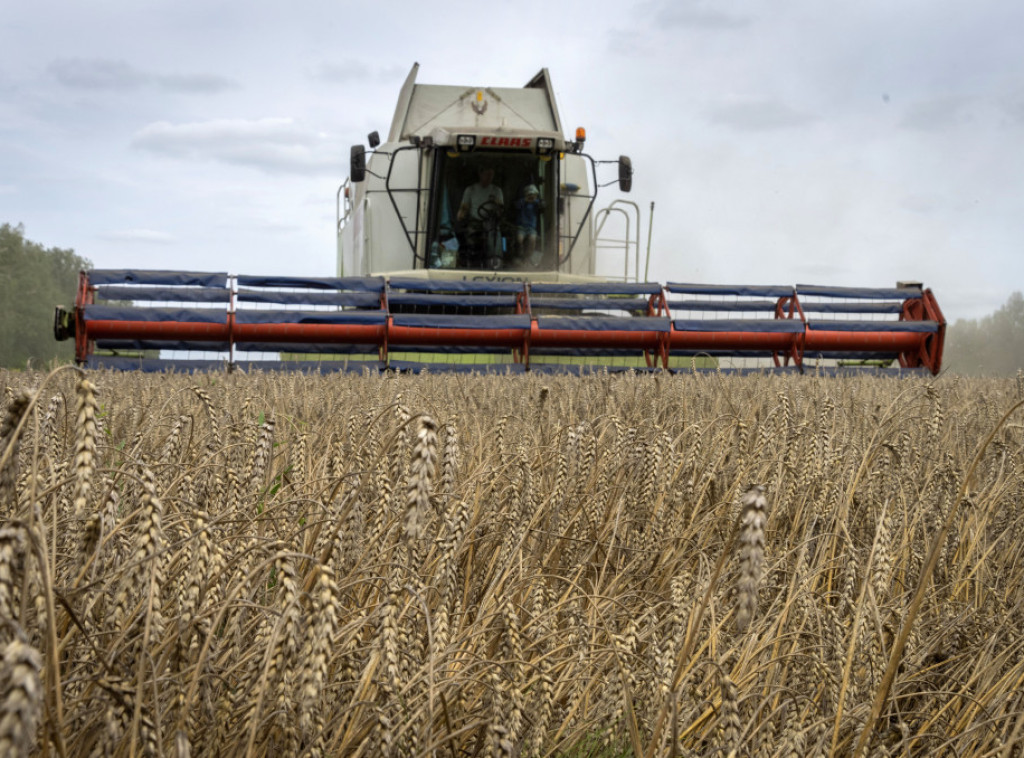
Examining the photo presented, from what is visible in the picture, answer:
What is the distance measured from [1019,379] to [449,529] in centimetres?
382

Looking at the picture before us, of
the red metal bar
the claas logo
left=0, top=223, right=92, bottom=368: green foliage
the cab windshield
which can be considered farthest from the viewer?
left=0, top=223, right=92, bottom=368: green foliage

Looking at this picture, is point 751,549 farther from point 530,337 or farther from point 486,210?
point 486,210

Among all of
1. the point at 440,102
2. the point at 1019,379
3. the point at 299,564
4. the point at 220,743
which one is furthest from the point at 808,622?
the point at 440,102

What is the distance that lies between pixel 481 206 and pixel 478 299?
2.24 meters

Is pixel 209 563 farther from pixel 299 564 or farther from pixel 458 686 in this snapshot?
pixel 299 564

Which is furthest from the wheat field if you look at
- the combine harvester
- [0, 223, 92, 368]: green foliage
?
[0, 223, 92, 368]: green foliage

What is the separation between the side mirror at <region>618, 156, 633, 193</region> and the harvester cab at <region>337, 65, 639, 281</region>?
12 millimetres

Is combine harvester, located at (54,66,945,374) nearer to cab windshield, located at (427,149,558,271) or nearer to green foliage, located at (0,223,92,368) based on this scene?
cab windshield, located at (427,149,558,271)

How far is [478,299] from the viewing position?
1003cm

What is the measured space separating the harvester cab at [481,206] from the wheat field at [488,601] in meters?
8.31

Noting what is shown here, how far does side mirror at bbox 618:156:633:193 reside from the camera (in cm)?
1185

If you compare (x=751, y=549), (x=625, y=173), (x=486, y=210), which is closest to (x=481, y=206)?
(x=486, y=210)

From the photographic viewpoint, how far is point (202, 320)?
9742mm

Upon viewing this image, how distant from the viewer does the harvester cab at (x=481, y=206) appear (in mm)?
11567
